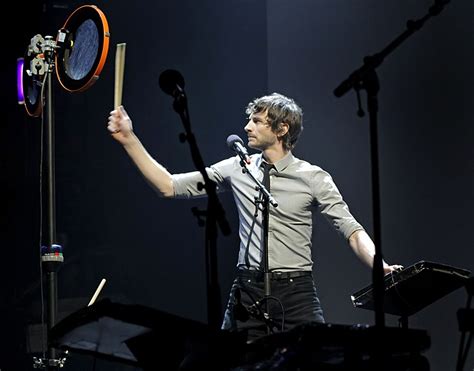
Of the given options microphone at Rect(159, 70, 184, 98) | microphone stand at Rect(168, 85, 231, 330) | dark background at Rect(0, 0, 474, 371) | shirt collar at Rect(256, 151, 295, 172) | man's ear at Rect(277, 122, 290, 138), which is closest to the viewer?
microphone stand at Rect(168, 85, 231, 330)

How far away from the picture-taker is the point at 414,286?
3.35 m

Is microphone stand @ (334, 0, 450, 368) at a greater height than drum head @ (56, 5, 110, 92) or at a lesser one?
lesser

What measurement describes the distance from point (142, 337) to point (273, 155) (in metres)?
1.56

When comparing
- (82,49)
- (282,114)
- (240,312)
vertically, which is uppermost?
(82,49)

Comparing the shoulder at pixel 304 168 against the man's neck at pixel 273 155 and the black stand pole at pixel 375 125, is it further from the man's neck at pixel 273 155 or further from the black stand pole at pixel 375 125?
the black stand pole at pixel 375 125

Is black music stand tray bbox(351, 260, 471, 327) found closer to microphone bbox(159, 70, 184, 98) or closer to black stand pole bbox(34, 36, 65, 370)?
microphone bbox(159, 70, 184, 98)

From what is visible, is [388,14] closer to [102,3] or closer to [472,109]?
[472,109]

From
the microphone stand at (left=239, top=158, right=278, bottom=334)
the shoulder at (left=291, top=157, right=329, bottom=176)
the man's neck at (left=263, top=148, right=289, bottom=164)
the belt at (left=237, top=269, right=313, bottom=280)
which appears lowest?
the belt at (left=237, top=269, right=313, bottom=280)

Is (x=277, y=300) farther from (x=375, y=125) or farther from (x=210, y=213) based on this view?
(x=375, y=125)

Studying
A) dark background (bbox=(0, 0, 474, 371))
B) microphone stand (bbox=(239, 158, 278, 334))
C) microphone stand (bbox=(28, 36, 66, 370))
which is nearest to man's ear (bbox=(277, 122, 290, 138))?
microphone stand (bbox=(239, 158, 278, 334))

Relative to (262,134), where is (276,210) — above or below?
below

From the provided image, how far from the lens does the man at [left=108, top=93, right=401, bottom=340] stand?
3474 mm

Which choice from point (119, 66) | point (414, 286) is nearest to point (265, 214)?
point (414, 286)

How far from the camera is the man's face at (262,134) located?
12.6ft
